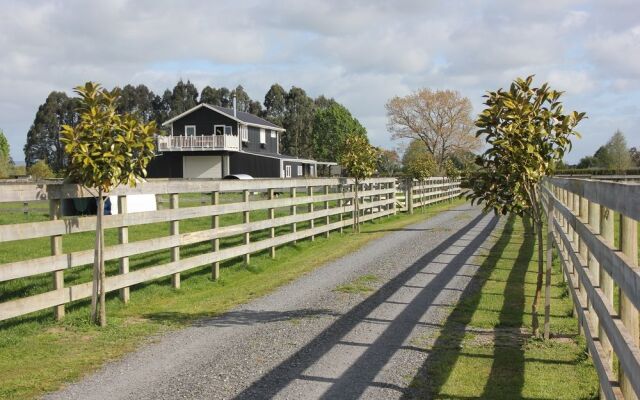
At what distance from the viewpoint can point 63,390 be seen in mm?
5113

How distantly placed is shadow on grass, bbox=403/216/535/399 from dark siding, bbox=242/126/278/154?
43628 mm

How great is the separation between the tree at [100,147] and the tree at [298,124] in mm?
88480

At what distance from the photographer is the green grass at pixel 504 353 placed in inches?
198

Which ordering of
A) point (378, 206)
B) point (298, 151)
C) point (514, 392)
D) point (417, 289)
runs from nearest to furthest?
1. point (514, 392)
2. point (417, 289)
3. point (378, 206)
4. point (298, 151)

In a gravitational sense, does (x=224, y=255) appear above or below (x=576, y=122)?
below

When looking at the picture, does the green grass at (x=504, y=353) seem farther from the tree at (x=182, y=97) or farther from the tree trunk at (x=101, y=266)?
the tree at (x=182, y=97)

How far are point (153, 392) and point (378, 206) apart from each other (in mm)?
20233

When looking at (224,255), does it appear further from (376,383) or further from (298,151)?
(298,151)

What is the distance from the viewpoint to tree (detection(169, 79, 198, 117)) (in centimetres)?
10162

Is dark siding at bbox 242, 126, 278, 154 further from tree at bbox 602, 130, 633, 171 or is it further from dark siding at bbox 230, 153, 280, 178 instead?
tree at bbox 602, 130, 633, 171

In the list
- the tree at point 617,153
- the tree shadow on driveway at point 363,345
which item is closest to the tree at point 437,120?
the tree at point 617,153

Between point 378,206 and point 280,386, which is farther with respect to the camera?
point 378,206

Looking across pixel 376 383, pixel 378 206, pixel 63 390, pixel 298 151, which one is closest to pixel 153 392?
pixel 63 390

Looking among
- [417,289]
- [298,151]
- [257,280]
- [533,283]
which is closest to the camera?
[417,289]
